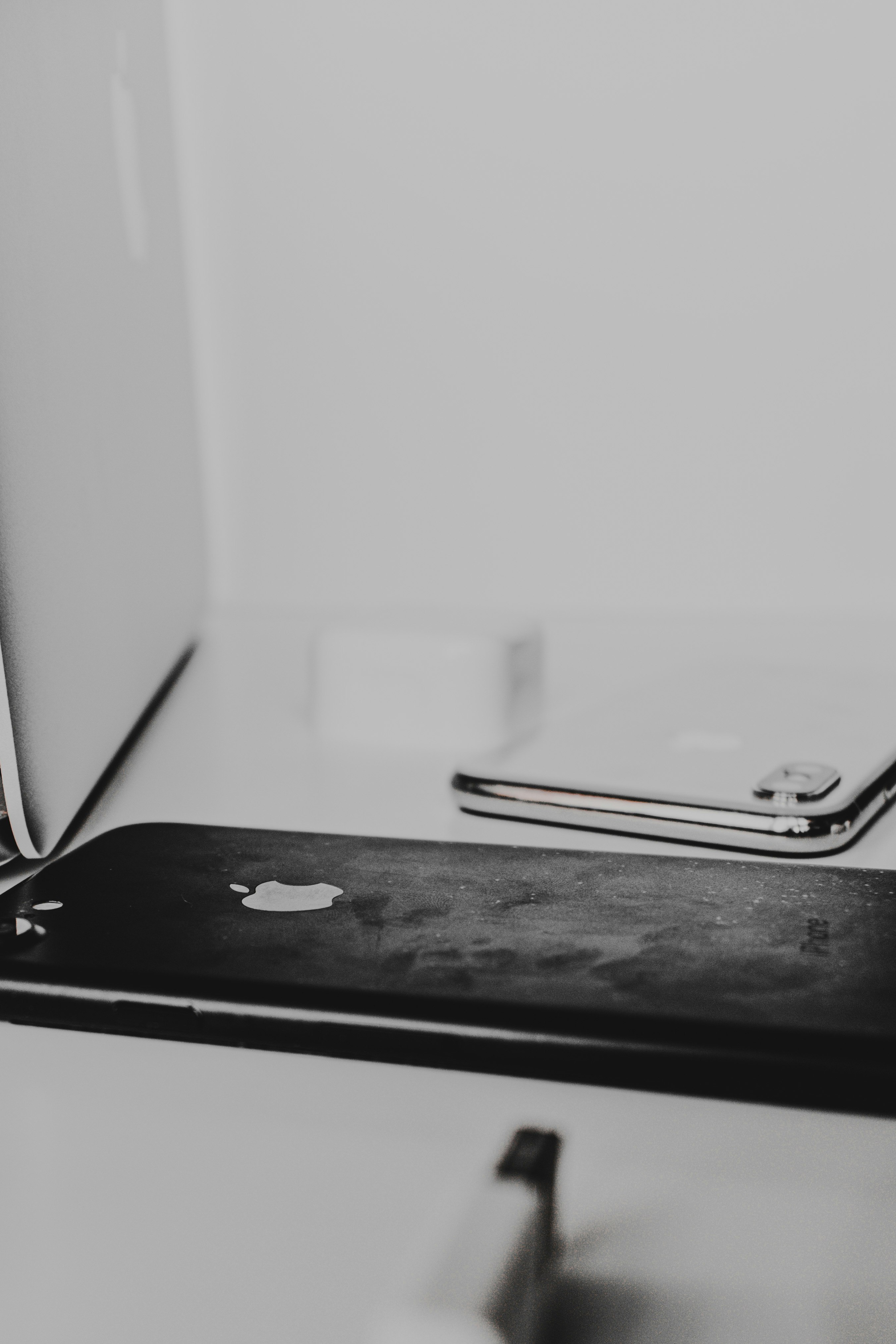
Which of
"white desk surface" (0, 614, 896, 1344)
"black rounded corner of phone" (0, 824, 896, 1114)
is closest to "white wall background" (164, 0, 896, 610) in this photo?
"black rounded corner of phone" (0, 824, 896, 1114)

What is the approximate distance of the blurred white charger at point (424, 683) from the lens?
0.55 meters

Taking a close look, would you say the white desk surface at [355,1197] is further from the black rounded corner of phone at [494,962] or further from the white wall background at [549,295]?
the white wall background at [549,295]

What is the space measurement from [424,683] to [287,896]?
0.72 ft

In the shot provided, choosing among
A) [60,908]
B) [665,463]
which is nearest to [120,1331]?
[60,908]

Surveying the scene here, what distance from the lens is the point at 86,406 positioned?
0.53 m

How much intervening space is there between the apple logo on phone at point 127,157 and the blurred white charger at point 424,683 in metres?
0.22

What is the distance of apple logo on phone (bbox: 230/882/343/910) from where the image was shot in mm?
342

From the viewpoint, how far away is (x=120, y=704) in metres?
0.55

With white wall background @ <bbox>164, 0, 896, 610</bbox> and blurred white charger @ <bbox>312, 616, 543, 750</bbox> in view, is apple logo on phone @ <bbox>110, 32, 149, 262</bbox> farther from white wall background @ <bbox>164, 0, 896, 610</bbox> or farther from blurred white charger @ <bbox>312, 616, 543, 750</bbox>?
blurred white charger @ <bbox>312, 616, 543, 750</bbox>

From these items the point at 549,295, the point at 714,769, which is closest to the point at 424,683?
the point at 714,769

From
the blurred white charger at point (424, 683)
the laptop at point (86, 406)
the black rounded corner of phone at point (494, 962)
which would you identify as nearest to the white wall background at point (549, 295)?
the laptop at point (86, 406)

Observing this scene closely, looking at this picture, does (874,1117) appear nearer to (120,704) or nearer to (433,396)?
(120,704)

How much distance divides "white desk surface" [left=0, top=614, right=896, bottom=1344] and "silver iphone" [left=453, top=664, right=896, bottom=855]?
15 cm

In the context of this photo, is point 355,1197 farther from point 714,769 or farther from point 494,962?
point 714,769
